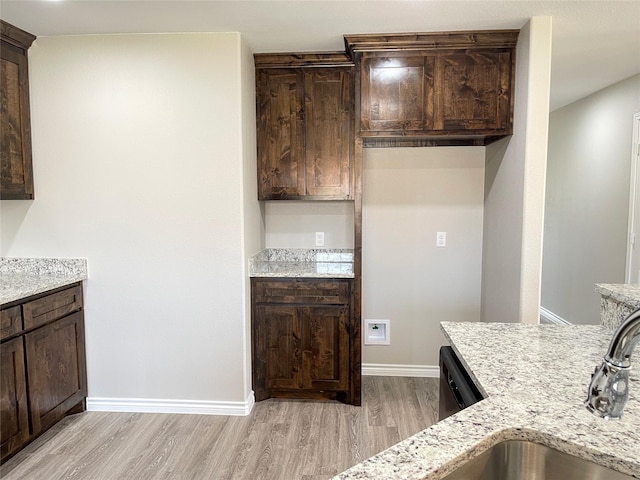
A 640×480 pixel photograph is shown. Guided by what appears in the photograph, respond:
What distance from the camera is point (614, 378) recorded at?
3.13 feet

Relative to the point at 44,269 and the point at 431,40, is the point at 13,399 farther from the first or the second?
the point at 431,40

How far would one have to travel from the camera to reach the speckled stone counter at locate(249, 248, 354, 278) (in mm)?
2863

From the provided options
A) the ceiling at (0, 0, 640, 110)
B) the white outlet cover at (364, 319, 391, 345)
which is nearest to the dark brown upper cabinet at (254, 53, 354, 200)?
the ceiling at (0, 0, 640, 110)

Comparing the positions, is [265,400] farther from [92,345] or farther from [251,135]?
[251,135]

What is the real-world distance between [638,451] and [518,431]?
0.21 m

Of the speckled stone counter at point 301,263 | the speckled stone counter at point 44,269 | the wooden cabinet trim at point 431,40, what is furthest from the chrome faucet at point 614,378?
the speckled stone counter at point 44,269

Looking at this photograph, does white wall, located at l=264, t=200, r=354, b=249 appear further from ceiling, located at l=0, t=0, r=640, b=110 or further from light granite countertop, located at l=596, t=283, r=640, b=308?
light granite countertop, located at l=596, t=283, r=640, b=308

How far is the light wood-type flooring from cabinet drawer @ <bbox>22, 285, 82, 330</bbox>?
720 millimetres

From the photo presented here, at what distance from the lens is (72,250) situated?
278cm

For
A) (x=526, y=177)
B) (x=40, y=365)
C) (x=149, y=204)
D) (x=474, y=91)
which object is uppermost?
(x=474, y=91)

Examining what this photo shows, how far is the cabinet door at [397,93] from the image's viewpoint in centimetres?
267

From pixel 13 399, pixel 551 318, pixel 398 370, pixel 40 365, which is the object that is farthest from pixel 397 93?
pixel 551 318

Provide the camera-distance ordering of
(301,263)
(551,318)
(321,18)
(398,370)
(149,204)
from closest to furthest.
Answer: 1. (321,18)
2. (149,204)
3. (301,263)
4. (398,370)
5. (551,318)

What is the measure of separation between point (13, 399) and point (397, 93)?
2776mm
